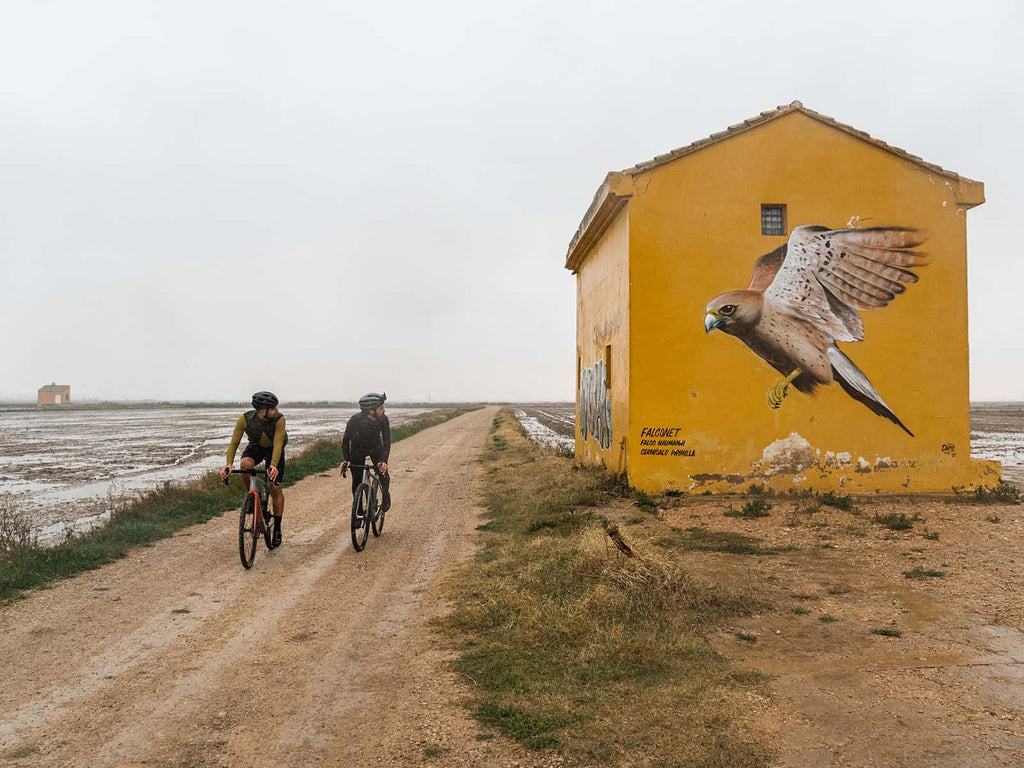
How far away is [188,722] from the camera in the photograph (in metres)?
4.52

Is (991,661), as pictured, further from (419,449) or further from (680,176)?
(419,449)

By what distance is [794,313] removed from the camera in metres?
13.9

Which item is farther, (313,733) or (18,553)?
(18,553)

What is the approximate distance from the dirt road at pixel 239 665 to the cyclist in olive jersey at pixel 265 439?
46.1 inches

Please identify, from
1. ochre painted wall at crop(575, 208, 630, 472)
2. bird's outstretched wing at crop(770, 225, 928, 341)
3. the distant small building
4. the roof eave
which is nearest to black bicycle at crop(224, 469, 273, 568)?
ochre painted wall at crop(575, 208, 630, 472)

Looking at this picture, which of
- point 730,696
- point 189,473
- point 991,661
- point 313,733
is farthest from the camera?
point 189,473

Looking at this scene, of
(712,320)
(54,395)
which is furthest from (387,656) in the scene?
(54,395)

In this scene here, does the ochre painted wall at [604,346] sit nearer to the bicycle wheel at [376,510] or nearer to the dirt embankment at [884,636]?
the dirt embankment at [884,636]

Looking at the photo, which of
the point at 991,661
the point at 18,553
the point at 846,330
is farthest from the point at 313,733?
the point at 846,330

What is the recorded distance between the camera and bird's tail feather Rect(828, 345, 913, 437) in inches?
543

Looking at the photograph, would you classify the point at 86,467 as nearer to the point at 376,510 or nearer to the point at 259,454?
the point at 376,510

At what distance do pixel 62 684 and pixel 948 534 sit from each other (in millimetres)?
11318

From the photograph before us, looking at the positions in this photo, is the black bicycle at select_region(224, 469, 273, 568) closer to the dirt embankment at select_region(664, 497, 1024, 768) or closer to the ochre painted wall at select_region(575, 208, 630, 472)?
the dirt embankment at select_region(664, 497, 1024, 768)

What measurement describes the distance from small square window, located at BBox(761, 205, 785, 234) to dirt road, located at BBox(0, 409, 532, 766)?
885cm
